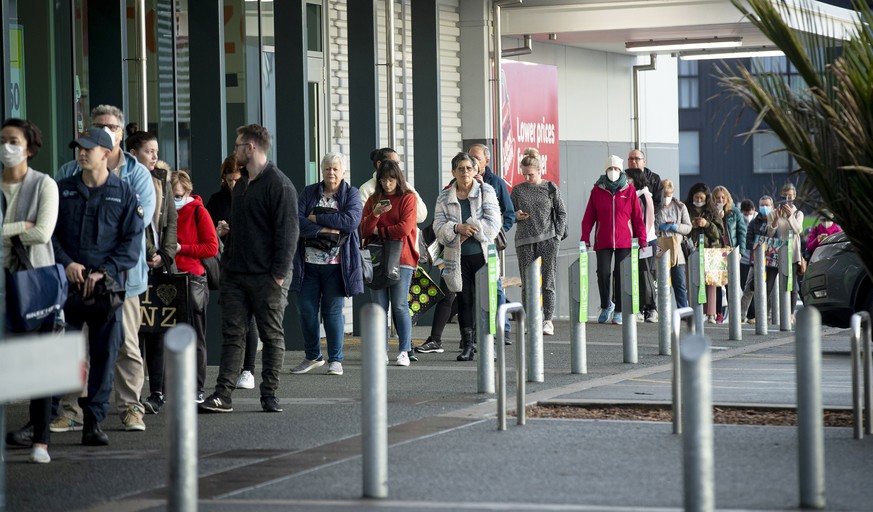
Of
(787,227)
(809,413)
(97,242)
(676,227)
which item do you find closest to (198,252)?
(97,242)

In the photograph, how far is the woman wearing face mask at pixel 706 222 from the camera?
822 inches

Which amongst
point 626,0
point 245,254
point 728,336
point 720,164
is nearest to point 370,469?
point 245,254

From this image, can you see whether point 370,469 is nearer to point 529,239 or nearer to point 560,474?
point 560,474

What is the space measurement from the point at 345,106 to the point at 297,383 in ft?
21.2

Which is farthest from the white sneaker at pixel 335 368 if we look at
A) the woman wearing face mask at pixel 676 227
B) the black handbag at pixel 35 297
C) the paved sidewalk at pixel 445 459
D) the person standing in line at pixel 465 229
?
the woman wearing face mask at pixel 676 227

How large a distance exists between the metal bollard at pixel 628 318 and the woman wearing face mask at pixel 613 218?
12.6 feet

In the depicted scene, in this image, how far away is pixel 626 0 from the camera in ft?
68.9

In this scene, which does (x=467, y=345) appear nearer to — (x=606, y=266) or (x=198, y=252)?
(x=198, y=252)

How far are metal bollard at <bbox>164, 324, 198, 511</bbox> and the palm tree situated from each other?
365 centimetres

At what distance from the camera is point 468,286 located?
549 inches

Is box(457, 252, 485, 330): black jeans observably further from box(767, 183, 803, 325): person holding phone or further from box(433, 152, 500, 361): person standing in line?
box(767, 183, 803, 325): person holding phone

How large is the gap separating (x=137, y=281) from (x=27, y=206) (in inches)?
39.4

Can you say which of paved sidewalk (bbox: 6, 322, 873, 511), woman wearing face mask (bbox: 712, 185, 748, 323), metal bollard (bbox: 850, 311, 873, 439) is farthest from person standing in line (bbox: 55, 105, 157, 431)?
woman wearing face mask (bbox: 712, 185, 748, 323)

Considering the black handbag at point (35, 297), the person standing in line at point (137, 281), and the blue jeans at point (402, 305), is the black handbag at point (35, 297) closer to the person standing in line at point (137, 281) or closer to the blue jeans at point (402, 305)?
the person standing in line at point (137, 281)
